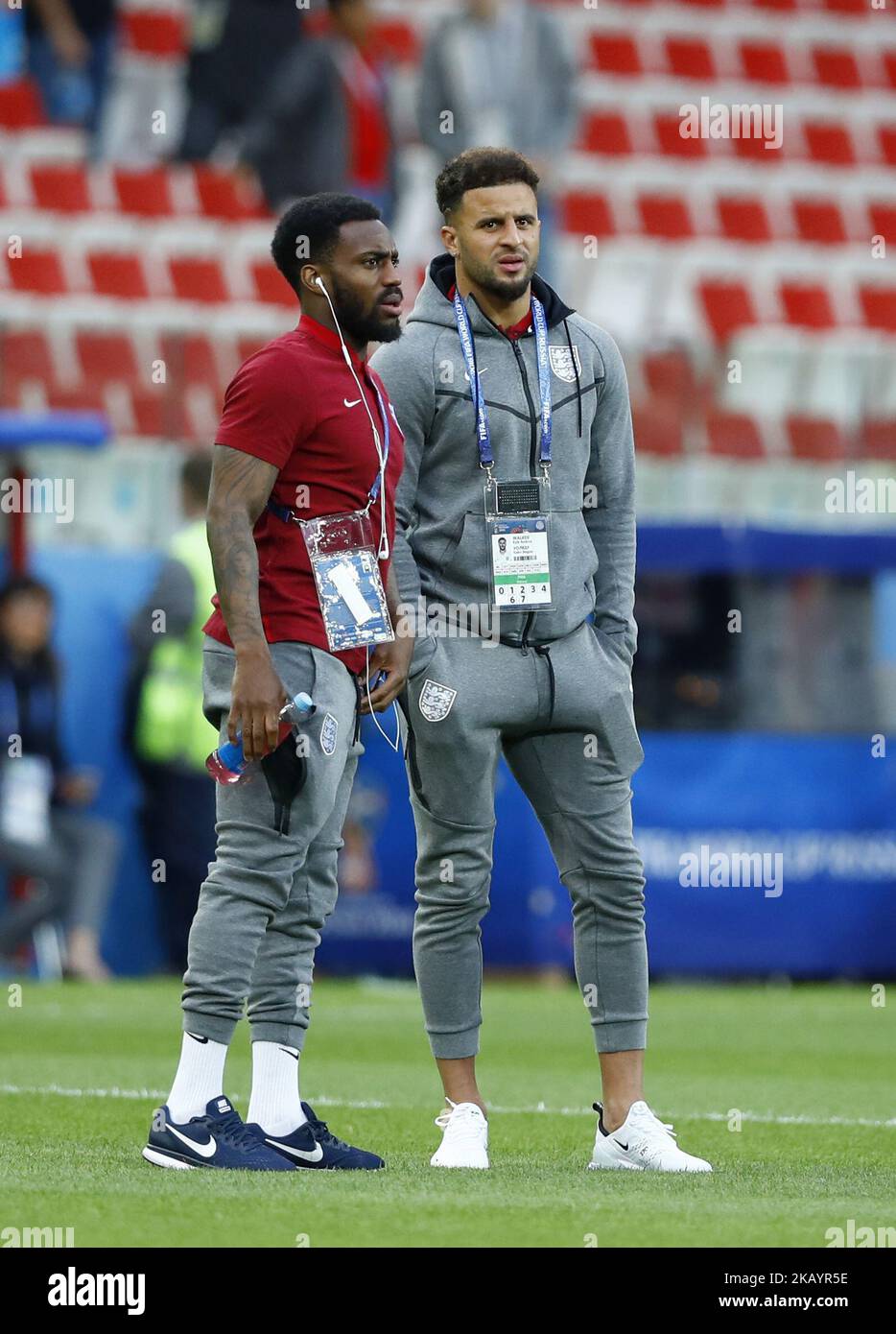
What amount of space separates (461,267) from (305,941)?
1.65 meters

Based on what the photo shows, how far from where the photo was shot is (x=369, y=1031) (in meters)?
10.3

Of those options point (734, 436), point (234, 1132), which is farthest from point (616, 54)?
point (234, 1132)

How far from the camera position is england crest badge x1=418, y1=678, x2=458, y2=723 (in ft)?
20.1

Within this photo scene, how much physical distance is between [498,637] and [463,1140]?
1172 mm

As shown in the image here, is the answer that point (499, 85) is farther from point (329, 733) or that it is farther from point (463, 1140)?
point (463, 1140)

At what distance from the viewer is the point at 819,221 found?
21.2 m

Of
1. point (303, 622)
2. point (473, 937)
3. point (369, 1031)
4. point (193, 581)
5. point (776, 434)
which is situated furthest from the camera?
point (776, 434)

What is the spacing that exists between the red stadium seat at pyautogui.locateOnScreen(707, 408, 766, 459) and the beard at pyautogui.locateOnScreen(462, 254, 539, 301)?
8157 mm

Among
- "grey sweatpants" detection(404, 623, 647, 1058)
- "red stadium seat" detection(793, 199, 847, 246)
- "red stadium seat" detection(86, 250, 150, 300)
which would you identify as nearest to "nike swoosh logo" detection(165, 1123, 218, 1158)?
"grey sweatpants" detection(404, 623, 647, 1058)

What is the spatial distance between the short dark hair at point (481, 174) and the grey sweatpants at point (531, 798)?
1056 millimetres

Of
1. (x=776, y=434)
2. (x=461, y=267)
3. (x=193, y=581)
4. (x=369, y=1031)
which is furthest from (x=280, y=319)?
(x=461, y=267)

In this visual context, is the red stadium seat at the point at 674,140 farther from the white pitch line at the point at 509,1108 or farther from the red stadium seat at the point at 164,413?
the white pitch line at the point at 509,1108

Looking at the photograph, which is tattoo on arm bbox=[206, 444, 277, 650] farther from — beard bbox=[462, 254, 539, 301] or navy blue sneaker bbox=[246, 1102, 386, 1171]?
navy blue sneaker bbox=[246, 1102, 386, 1171]

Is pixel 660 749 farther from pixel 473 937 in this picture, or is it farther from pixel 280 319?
pixel 473 937
